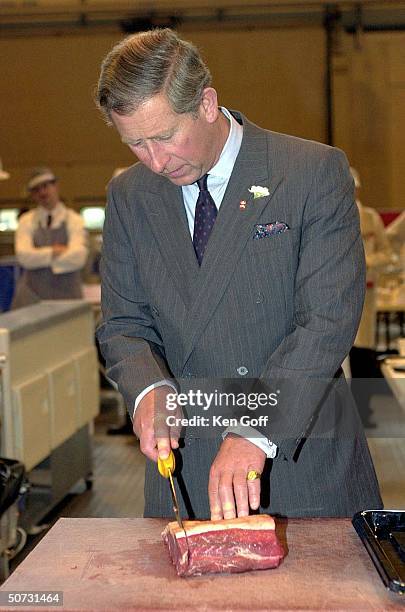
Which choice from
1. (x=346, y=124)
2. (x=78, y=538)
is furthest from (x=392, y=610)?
(x=346, y=124)

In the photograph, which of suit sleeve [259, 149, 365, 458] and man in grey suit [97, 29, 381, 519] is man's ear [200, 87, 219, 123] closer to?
man in grey suit [97, 29, 381, 519]

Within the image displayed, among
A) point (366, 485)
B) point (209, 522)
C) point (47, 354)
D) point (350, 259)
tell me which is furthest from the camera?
point (47, 354)

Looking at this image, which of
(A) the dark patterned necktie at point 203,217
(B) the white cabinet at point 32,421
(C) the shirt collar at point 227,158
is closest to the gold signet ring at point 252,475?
(A) the dark patterned necktie at point 203,217

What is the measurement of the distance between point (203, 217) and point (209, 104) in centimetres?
21

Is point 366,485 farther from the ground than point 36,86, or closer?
closer

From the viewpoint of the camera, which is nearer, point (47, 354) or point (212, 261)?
point (212, 261)

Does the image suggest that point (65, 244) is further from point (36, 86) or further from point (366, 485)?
point (36, 86)

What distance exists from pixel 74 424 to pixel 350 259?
2.97 metres

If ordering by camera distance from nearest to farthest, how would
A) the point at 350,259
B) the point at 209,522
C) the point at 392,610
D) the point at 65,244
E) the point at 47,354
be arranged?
the point at 392,610 → the point at 209,522 → the point at 350,259 → the point at 47,354 → the point at 65,244

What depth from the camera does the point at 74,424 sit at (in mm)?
4426

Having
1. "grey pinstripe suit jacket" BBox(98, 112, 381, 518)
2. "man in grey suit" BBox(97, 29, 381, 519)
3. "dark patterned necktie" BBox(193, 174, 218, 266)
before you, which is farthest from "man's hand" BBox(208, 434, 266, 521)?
"dark patterned necktie" BBox(193, 174, 218, 266)

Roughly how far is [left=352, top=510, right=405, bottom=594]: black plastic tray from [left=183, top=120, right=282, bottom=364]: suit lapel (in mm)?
430

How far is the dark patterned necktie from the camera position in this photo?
1740 mm

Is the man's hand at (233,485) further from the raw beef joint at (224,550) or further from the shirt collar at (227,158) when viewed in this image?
the shirt collar at (227,158)
